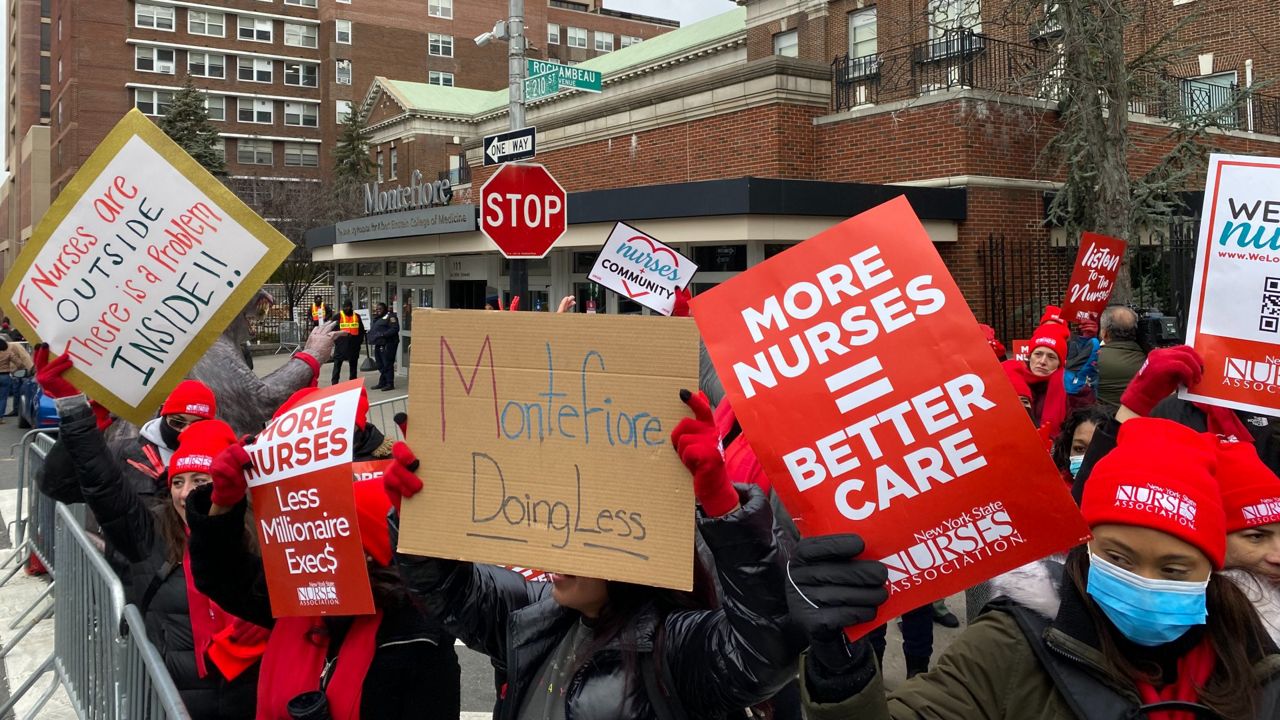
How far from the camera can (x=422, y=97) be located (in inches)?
1697

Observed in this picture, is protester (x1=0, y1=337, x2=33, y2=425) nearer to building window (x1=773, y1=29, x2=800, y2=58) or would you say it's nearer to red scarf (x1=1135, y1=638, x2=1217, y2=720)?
red scarf (x1=1135, y1=638, x2=1217, y2=720)

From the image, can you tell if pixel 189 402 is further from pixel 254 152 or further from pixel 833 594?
pixel 254 152

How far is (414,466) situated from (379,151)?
44775mm

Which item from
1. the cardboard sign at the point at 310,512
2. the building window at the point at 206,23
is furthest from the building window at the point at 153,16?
the cardboard sign at the point at 310,512

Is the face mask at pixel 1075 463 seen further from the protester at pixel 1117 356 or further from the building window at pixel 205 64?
the building window at pixel 205 64

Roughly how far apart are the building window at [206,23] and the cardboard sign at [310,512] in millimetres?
74250

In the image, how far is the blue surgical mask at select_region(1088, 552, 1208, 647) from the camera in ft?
6.01

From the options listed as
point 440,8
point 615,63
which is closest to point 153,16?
point 440,8

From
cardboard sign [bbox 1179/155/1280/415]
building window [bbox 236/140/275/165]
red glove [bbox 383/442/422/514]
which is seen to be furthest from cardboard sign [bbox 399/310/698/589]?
building window [bbox 236/140/275/165]

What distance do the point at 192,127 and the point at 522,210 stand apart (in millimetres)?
44216

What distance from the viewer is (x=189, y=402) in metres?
3.93

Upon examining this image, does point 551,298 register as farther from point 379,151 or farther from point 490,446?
point 379,151

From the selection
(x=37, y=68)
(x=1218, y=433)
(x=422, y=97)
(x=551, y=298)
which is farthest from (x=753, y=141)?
(x=37, y=68)

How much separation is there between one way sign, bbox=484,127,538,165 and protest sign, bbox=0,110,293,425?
529 cm
